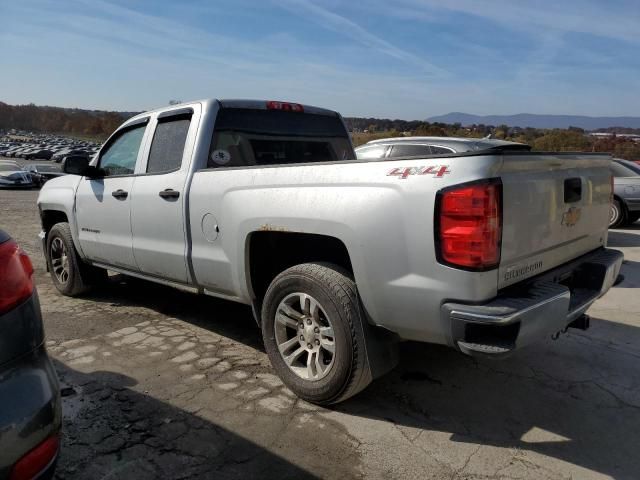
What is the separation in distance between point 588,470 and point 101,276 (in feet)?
15.9

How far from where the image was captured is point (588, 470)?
2693 mm

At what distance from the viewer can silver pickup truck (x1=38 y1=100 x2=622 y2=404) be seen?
257 cm

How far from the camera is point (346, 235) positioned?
9.59 ft

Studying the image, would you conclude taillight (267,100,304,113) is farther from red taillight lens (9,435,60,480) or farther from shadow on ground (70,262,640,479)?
red taillight lens (9,435,60,480)

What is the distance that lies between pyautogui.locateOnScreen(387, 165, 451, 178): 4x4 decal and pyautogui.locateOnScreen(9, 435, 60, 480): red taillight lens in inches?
75.1

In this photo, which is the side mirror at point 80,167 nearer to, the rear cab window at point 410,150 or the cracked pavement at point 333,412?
the cracked pavement at point 333,412

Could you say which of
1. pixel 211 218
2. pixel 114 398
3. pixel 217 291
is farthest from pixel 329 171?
pixel 114 398

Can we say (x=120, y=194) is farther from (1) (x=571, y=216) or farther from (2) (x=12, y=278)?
(1) (x=571, y=216)

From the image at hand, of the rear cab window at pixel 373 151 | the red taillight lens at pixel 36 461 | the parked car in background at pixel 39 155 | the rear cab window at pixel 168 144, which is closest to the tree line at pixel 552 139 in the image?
the rear cab window at pixel 373 151

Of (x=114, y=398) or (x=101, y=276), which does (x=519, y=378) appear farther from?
(x=101, y=276)

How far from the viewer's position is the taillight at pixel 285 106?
15.2ft

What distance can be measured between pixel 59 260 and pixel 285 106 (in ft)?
10.3

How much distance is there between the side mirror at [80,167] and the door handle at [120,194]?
41 cm

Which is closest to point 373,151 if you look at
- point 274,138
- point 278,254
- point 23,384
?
point 274,138
